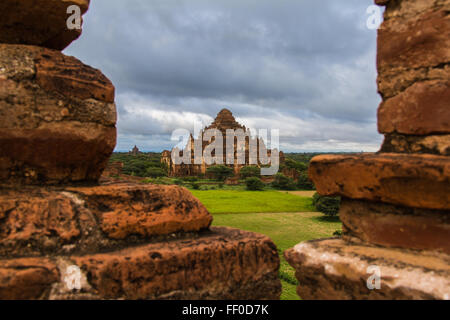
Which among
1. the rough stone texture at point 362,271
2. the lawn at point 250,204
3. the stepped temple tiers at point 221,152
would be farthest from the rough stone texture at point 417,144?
the stepped temple tiers at point 221,152

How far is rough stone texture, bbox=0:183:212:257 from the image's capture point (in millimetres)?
1705

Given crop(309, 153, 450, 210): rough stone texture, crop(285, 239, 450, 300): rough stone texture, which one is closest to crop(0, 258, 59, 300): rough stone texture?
crop(285, 239, 450, 300): rough stone texture

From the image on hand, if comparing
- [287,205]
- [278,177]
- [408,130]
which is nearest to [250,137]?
[278,177]

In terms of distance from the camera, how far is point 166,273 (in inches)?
69.4

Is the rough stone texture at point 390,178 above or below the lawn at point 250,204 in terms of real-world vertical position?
above

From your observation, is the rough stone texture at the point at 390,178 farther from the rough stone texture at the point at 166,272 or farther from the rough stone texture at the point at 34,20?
the rough stone texture at the point at 34,20

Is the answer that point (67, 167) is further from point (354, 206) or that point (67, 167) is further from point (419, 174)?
point (419, 174)

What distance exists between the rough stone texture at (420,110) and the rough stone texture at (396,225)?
53 cm

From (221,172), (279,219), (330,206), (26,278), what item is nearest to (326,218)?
(330,206)

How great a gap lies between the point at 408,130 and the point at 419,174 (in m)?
0.45

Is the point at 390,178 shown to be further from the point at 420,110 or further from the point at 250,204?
the point at 250,204

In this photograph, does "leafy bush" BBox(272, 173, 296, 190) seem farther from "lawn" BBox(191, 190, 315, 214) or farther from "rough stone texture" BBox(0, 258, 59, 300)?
"rough stone texture" BBox(0, 258, 59, 300)

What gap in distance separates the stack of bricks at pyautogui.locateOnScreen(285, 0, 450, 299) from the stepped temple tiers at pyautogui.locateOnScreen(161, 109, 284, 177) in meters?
47.6

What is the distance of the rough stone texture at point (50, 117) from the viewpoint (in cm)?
190
